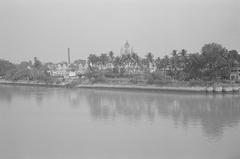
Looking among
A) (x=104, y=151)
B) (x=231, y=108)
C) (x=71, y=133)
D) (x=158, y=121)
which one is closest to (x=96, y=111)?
(x=158, y=121)

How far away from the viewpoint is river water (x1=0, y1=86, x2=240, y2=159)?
27.7 ft

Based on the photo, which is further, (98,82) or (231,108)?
(98,82)

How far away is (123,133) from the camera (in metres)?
10.6

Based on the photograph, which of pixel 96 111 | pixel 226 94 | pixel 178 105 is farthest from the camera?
pixel 226 94

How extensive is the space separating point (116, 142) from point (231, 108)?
27.1 ft

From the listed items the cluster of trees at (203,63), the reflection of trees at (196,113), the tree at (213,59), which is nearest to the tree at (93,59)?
the cluster of trees at (203,63)

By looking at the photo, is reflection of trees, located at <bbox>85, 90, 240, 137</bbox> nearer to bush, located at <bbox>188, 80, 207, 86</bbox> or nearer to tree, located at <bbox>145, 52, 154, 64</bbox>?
bush, located at <bbox>188, 80, 207, 86</bbox>

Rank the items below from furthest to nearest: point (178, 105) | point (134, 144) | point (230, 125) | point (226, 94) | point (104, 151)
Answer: point (226, 94), point (178, 105), point (230, 125), point (134, 144), point (104, 151)

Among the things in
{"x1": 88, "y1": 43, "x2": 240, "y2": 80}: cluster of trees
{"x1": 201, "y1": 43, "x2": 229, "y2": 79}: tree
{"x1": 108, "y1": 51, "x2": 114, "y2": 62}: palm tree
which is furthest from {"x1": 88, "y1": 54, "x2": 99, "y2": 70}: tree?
{"x1": 201, "y1": 43, "x2": 229, "y2": 79}: tree

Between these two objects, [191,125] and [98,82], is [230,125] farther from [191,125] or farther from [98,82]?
[98,82]

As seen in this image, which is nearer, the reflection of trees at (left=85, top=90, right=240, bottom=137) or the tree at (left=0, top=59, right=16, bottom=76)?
the reflection of trees at (left=85, top=90, right=240, bottom=137)

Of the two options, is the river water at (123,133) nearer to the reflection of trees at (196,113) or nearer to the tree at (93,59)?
the reflection of trees at (196,113)

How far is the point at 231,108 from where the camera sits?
1593 centimetres

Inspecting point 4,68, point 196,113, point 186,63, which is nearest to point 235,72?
point 186,63
